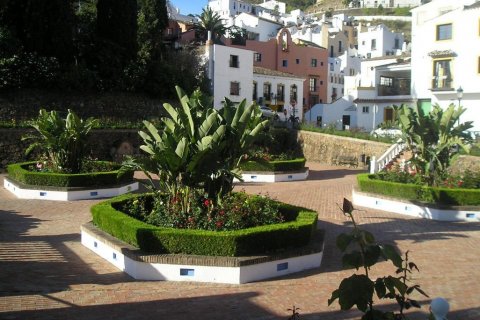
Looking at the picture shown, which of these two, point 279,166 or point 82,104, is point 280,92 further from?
point 279,166

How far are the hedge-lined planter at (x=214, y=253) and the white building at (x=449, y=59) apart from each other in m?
25.5

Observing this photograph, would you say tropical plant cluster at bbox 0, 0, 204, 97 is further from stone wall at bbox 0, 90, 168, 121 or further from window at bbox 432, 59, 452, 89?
window at bbox 432, 59, 452, 89

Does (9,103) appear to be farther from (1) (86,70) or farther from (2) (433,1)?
(2) (433,1)

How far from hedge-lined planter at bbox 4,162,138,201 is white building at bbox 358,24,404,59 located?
5370 cm

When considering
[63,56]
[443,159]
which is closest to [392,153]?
[443,159]

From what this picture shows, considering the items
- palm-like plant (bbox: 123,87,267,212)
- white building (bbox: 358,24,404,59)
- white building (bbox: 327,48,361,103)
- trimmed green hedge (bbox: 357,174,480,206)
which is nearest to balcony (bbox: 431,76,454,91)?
trimmed green hedge (bbox: 357,174,480,206)

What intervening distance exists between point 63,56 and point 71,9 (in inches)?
114

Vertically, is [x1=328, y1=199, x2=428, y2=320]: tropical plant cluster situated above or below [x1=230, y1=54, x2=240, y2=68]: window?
below

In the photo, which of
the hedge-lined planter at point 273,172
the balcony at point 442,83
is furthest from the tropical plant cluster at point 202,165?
the balcony at point 442,83

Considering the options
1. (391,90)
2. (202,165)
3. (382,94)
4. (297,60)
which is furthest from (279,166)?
(297,60)

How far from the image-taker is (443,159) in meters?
17.0

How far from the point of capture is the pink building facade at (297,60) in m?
51.5

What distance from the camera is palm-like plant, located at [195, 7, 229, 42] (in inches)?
1786

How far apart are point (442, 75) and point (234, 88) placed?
15.3m
